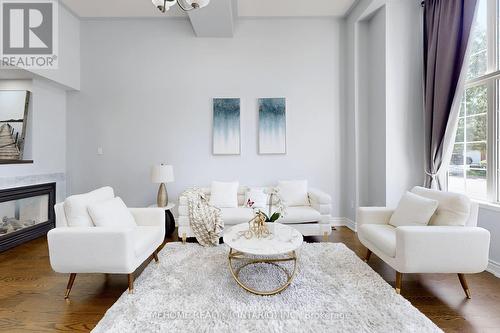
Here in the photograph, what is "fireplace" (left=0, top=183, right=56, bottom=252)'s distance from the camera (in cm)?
328

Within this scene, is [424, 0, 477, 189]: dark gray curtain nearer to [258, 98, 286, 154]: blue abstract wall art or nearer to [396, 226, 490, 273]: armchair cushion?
[396, 226, 490, 273]: armchair cushion

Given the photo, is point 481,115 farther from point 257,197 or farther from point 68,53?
point 68,53

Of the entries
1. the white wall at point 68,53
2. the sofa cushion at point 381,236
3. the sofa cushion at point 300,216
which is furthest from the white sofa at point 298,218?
the white wall at point 68,53

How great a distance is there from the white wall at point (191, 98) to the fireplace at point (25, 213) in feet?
1.83

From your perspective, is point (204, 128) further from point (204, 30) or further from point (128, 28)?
point (128, 28)

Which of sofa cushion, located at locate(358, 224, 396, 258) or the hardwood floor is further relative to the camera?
sofa cushion, located at locate(358, 224, 396, 258)

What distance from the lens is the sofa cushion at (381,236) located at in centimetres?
217

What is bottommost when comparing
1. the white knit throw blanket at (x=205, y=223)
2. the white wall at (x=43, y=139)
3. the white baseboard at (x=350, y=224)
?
the white baseboard at (x=350, y=224)

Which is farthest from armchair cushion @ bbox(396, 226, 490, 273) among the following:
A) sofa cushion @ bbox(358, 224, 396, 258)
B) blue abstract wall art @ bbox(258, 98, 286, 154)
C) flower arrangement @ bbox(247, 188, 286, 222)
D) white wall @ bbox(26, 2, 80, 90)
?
white wall @ bbox(26, 2, 80, 90)

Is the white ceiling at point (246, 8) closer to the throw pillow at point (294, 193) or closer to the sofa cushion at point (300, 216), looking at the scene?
the throw pillow at point (294, 193)

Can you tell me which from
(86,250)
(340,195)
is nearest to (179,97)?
(86,250)

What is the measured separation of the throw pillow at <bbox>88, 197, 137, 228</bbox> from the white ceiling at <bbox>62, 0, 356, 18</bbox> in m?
3.12

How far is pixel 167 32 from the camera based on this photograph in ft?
13.6

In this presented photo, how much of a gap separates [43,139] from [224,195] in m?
2.95
